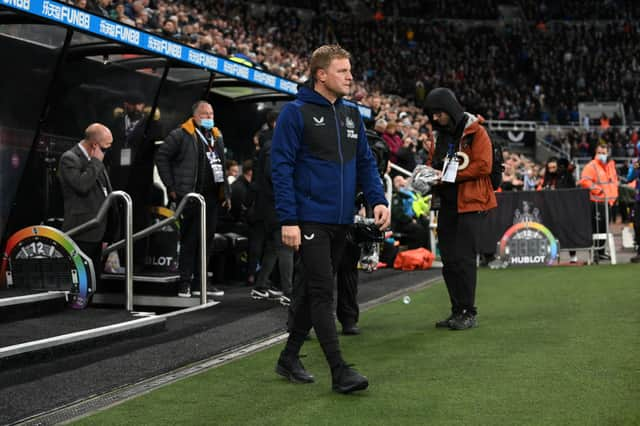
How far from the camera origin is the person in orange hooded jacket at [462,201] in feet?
26.6

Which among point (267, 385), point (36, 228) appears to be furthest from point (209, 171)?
point (267, 385)

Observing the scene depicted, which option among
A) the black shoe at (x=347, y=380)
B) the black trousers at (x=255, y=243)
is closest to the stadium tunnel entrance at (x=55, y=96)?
the black trousers at (x=255, y=243)

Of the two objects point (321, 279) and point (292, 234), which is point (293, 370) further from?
point (292, 234)

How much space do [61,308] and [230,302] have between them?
219cm

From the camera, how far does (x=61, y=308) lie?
8.80 metres

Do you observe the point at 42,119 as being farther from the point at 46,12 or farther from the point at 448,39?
the point at 448,39

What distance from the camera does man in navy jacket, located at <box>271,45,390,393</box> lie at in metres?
5.41

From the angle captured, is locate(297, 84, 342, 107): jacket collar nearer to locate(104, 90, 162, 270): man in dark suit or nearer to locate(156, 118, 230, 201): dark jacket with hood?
locate(156, 118, 230, 201): dark jacket with hood

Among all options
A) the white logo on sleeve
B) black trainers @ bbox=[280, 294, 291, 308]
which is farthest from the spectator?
the white logo on sleeve

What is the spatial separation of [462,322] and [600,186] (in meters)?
8.95

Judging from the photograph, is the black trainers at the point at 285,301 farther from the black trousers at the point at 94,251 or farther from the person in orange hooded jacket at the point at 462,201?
the person in orange hooded jacket at the point at 462,201

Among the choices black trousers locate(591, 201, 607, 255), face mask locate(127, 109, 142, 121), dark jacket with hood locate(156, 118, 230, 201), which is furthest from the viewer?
black trousers locate(591, 201, 607, 255)

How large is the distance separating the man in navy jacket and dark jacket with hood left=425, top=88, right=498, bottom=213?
2.50 meters

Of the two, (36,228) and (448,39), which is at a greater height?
(448,39)
